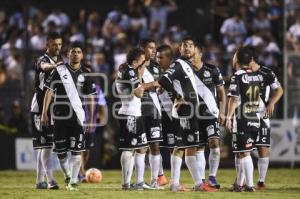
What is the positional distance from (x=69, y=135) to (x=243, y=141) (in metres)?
3.16

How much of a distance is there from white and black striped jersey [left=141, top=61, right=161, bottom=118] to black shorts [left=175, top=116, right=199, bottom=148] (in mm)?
984

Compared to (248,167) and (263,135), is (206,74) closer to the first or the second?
(263,135)

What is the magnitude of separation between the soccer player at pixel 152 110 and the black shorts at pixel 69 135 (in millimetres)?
1335

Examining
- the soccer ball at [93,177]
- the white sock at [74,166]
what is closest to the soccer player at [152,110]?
the white sock at [74,166]

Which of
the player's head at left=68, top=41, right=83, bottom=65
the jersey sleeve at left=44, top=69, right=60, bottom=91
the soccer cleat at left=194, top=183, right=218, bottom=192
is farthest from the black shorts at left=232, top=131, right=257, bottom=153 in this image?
the jersey sleeve at left=44, top=69, right=60, bottom=91

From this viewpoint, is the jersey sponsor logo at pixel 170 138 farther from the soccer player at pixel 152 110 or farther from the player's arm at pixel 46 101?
the player's arm at pixel 46 101

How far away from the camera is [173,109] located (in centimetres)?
1557

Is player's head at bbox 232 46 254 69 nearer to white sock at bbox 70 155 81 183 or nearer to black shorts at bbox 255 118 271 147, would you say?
black shorts at bbox 255 118 271 147

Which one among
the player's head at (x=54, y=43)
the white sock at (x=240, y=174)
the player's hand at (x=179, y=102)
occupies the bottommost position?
the white sock at (x=240, y=174)

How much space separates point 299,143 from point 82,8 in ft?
30.2

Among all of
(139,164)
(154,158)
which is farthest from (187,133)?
(154,158)

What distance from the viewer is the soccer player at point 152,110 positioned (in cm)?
1634

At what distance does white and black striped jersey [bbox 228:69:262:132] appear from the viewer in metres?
15.6

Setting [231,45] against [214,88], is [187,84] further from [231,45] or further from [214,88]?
[231,45]
